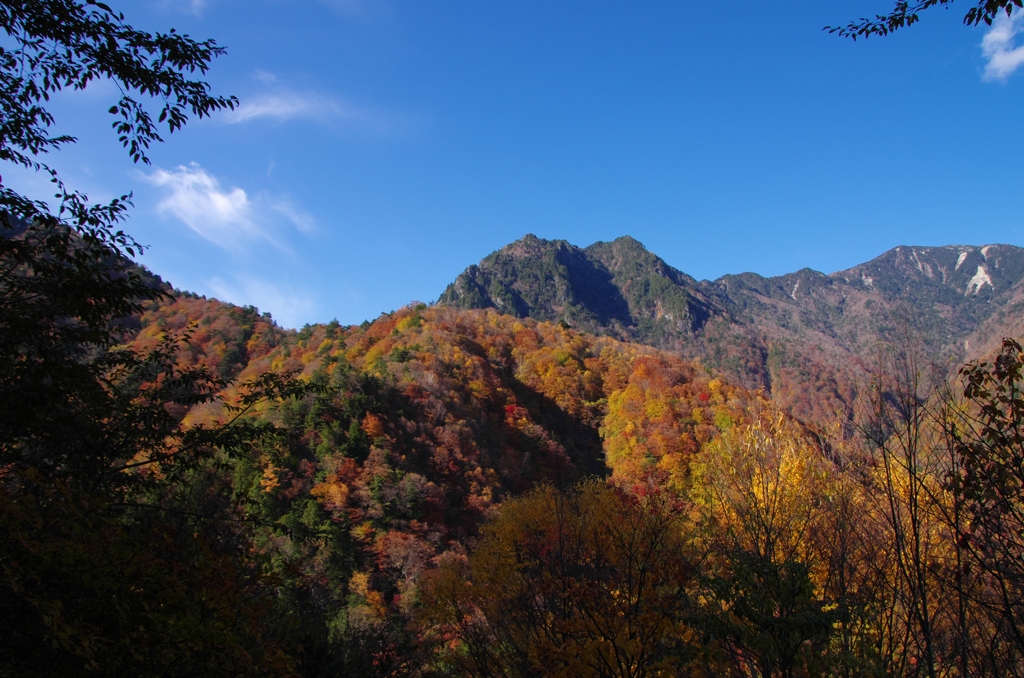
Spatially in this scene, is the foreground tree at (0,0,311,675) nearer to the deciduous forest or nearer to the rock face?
the deciduous forest

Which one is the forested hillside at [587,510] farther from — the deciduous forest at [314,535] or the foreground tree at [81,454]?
the foreground tree at [81,454]

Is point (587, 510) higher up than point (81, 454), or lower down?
lower down

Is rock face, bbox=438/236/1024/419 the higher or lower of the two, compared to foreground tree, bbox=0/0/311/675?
higher

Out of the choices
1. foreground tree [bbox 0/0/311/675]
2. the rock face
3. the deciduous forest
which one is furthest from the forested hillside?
the rock face

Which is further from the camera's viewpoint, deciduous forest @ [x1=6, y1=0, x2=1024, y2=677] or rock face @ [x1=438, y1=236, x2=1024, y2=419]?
rock face @ [x1=438, y1=236, x2=1024, y2=419]

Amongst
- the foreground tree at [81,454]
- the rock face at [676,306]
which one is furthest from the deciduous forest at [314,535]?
the rock face at [676,306]

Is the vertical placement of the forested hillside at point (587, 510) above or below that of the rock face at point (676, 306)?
below

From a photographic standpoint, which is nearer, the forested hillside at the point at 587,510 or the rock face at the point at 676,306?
the forested hillside at the point at 587,510

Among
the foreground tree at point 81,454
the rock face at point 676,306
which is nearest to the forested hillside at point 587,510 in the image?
the foreground tree at point 81,454

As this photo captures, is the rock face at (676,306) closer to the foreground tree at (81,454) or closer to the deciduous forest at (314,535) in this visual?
the deciduous forest at (314,535)

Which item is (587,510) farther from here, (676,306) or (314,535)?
(676,306)

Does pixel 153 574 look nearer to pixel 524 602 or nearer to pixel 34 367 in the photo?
pixel 34 367

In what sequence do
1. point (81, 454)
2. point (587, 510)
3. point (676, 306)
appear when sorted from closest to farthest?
point (81, 454)
point (587, 510)
point (676, 306)

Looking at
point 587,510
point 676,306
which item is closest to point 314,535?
point 587,510
